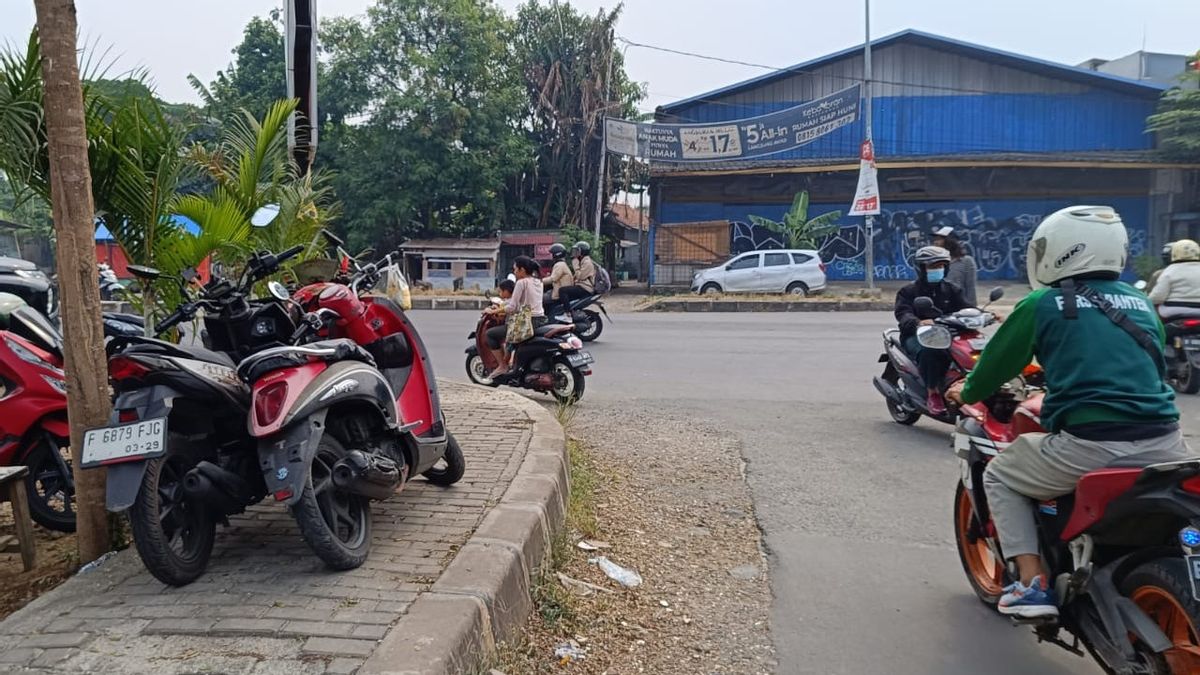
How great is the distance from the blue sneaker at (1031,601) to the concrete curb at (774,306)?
55.7ft

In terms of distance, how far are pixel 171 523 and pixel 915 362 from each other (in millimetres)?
5602

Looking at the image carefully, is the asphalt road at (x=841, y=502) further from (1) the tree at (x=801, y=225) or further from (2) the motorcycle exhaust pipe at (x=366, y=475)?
(1) the tree at (x=801, y=225)

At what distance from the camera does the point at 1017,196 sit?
86.5ft

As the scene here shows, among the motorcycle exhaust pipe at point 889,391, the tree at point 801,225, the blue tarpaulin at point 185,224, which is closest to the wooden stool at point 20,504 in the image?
the blue tarpaulin at point 185,224

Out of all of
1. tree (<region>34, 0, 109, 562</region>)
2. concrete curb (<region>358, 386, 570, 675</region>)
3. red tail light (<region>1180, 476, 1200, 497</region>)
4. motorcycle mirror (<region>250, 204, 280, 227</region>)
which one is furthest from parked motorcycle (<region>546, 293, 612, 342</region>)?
red tail light (<region>1180, 476, 1200, 497</region>)

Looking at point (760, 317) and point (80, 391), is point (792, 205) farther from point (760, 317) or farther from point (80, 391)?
point (80, 391)

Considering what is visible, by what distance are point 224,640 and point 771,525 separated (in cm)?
296

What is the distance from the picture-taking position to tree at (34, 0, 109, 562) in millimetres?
3268

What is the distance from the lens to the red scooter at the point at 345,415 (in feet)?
10.5

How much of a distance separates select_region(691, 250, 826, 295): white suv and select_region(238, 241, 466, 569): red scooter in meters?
18.7

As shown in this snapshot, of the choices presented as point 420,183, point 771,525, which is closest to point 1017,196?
point 420,183

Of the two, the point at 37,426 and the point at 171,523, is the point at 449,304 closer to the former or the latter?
the point at 37,426

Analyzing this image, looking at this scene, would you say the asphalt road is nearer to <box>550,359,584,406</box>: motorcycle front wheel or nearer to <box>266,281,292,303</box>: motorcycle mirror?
<box>550,359,584,406</box>: motorcycle front wheel

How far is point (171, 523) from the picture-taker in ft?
10.7
